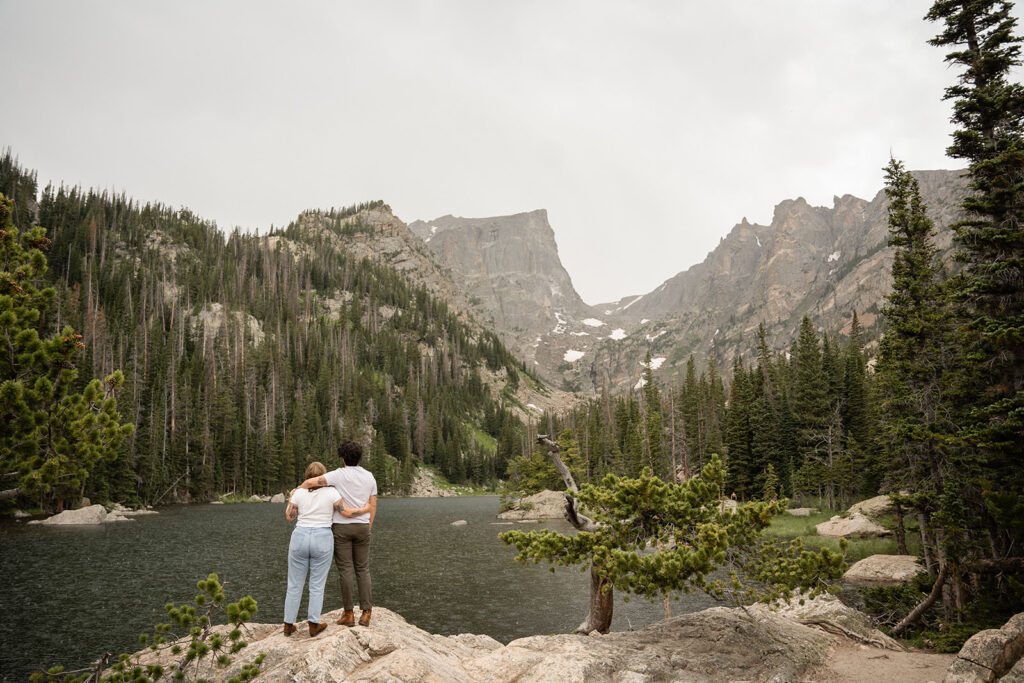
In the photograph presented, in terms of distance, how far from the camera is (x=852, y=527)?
41156mm

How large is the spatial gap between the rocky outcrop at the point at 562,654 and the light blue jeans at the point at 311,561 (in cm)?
73

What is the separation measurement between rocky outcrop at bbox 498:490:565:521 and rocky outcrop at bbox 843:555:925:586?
4500 cm

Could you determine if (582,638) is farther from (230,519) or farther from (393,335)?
(393,335)

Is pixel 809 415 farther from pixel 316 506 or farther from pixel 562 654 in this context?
pixel 316 506

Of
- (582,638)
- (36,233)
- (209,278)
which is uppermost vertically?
(209,278)

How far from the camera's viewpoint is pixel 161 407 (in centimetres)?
8862

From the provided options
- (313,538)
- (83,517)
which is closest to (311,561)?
(313,538)

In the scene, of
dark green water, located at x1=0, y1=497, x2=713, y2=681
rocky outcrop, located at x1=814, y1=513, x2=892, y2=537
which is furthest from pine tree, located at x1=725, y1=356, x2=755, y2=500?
dark green water, located at x1=0, y1=497, x2=713, y2=681

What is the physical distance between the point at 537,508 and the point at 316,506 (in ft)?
236

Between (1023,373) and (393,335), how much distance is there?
18456 cm

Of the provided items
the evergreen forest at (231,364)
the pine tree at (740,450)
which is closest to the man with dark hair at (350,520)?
the pine tree at (740,450)

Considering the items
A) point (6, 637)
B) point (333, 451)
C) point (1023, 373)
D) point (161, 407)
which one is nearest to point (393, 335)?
point (333, 451)

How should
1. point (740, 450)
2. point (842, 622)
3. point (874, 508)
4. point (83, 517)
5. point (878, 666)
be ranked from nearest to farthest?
point (878, 666), point (842, 622), point (874, 508), point (83, 517), point (740, 450)

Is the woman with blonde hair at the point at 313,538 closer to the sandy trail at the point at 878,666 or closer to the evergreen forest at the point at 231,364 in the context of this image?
the sandy trail at the point at 878,666
